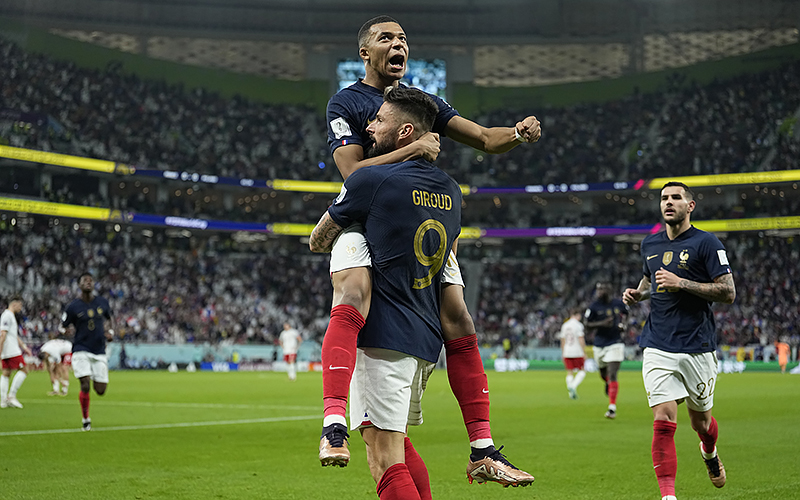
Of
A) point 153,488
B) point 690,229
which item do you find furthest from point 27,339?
point 690,229

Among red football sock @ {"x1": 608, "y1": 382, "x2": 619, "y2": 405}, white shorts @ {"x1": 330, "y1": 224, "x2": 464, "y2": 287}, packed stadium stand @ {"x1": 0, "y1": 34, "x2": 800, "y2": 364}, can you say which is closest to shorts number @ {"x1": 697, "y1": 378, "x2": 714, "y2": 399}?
white shorts @ {"x1": 330, "y1": 224, "x2": 464, "y2": 287}

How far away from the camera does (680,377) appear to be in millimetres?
7277

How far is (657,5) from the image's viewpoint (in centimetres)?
5991

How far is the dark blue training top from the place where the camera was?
289 inches

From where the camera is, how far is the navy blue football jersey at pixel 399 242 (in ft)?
13.7

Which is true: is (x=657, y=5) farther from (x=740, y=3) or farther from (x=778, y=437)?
(x=778, y=437)

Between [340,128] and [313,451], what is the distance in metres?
6.75

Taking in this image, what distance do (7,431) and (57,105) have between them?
40.5 meters

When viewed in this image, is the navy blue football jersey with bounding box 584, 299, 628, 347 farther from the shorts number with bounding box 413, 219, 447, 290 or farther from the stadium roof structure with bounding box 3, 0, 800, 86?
the stadium roof structure with bounding box 3, 0, 800, 86

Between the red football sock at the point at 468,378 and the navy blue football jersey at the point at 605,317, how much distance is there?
1334 cm

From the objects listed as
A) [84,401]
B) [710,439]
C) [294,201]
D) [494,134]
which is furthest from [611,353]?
[294,201]

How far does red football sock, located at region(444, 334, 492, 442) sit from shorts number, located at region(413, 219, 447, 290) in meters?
0.48

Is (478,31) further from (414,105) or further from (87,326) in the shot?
(414,105)

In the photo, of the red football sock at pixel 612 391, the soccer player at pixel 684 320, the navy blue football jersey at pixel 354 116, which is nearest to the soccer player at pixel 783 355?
the red football sock at pixel 612 391
